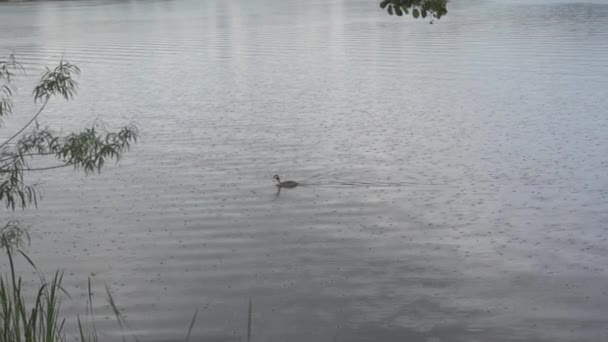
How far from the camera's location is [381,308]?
818 cm

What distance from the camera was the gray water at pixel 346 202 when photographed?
8172mm

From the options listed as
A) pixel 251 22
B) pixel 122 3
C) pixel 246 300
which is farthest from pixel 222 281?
pixel 122 3

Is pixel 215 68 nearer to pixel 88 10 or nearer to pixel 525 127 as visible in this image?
pixel 525 127

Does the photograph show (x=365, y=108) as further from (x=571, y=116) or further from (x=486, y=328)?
(x=486, y=328)

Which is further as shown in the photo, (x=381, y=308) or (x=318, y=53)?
(x=318, y=53)

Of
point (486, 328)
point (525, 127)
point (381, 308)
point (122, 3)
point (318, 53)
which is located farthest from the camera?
point (122, 3)

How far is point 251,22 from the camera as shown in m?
43.9

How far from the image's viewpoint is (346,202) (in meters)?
11.6

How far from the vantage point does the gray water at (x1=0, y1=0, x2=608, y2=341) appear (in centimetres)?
817

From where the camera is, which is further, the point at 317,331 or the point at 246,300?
the point at 246,300

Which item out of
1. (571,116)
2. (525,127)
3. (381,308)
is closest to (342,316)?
(381,308)

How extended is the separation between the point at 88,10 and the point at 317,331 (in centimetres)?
5265

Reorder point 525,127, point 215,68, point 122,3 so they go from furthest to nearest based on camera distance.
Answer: point 122,3, point 215,68, point 525,127

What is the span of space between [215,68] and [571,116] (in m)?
11.0
